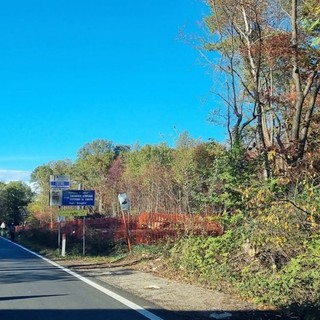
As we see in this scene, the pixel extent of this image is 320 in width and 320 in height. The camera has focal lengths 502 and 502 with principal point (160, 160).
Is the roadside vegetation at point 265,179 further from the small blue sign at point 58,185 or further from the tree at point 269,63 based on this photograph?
the small blue sign at point 58,185

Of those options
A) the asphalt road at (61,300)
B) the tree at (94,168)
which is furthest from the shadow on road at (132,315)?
the tree at (94,168)

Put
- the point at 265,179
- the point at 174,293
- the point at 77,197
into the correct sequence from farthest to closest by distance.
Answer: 1. the point at 77,197
2. the point at 265,179
3. the point at 174,293

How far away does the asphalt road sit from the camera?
8.66m

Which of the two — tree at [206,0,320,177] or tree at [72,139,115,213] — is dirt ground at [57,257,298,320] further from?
tree at [72,139,115,213]

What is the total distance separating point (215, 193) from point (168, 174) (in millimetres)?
31956

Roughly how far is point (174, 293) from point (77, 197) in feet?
54.6

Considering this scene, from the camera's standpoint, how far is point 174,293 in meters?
Answer: 11.4

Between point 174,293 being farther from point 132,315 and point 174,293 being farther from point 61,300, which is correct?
point 132,315

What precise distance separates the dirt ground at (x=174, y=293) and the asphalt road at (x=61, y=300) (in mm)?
687

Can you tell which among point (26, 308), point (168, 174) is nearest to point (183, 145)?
point (168, 174)

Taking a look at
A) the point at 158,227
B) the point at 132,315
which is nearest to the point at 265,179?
the point at 132,315

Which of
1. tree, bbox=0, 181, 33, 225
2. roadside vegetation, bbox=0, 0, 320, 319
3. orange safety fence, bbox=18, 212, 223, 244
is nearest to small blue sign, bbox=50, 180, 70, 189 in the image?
orange safety fence, bbox=18, 212, 223, 244

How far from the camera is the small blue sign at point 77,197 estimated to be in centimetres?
2723

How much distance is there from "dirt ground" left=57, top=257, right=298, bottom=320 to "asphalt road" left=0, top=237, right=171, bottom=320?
0.69 m
